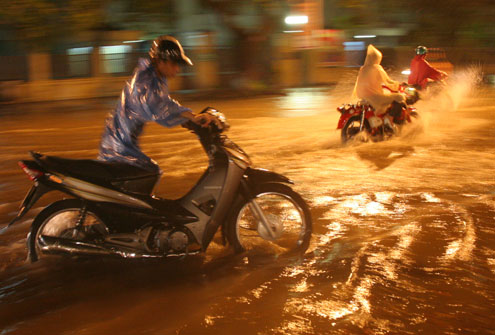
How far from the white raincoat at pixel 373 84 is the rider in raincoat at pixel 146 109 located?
572cm

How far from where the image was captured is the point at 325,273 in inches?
165

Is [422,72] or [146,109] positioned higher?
[146,109]

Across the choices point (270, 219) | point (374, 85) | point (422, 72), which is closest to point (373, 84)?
point (374, 85)

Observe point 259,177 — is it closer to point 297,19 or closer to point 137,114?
point 137,114

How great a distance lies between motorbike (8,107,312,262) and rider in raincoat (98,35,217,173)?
3.8 inches

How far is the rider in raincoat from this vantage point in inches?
163

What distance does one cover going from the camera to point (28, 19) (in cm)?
1939

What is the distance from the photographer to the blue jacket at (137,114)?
4141 mm

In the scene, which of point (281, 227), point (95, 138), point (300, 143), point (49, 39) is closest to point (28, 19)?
point (49, 39)

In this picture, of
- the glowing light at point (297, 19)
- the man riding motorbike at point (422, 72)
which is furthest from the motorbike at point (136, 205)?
the glowing light at point (297, 19)

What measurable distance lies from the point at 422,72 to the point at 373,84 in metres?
2.59

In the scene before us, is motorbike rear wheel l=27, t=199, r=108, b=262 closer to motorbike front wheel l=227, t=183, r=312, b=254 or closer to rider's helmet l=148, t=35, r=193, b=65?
motorbike front wheel l=227, t=183, r=312, b=254

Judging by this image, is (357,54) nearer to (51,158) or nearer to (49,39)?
(49,39)

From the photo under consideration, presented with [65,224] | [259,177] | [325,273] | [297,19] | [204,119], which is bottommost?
[325,273]
